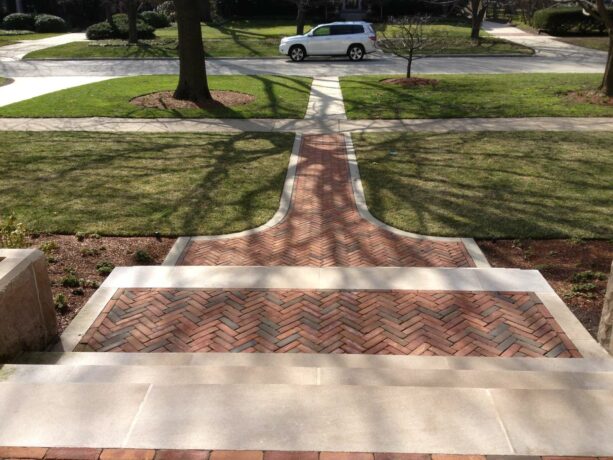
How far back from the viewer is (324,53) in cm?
2534

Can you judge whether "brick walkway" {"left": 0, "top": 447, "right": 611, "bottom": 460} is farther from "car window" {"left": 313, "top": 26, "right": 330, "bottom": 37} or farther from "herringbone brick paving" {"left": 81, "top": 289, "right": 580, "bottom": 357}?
"car window" {"left": 313, "top": 26, "right": 330, "bottom": 37}

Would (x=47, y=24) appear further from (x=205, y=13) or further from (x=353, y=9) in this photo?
(x=353, y=9)

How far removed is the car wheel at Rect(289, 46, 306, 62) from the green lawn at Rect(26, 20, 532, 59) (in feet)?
6.99

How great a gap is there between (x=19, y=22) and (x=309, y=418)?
46624 millimetres

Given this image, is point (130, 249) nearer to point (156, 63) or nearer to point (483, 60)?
point (156, 63)

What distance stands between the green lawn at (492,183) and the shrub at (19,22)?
3852 centimetres

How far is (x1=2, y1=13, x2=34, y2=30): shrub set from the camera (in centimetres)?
4103

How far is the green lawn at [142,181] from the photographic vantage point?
7.55 metres

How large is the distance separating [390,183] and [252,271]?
3975mm

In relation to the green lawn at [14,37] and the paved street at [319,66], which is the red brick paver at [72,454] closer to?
the paved street at [319,66]

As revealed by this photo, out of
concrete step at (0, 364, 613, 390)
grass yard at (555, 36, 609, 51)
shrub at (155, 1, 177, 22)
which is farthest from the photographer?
shrub at (155, 1, 177, 22)

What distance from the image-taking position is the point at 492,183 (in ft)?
29.5

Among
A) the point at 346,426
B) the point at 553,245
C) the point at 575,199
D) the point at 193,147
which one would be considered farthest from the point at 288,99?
the point at 346,426

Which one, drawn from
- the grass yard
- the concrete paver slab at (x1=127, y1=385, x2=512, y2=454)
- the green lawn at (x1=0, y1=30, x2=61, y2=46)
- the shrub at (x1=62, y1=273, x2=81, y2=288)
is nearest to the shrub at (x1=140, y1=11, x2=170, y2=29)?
the green lawn at (x1=0, y1=30, x2=61, y2=46)
